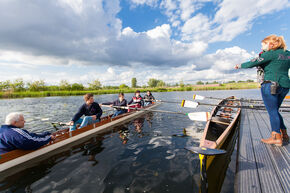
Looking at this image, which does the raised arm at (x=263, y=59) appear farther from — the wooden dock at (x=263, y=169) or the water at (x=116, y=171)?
the water at (x=116, y=171)

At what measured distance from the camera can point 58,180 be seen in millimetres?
3244

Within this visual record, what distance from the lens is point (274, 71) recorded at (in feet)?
9.19

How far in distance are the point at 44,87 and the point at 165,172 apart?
217ft

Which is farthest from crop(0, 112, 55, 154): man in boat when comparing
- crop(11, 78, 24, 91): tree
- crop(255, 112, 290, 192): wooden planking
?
crop(11, 78, 24, 91): tree

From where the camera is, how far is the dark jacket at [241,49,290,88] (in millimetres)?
2715

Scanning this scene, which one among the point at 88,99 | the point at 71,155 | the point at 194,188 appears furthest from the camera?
the point at 88,99

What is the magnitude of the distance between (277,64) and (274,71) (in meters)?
0.15

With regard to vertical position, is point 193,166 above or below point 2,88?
below

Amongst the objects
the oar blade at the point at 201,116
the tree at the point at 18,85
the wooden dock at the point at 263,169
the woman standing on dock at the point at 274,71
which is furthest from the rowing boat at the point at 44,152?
the tree at the point at 18,85

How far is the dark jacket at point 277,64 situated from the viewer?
271 centimetres

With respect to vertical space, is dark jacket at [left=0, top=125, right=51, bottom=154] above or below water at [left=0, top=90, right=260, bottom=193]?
above

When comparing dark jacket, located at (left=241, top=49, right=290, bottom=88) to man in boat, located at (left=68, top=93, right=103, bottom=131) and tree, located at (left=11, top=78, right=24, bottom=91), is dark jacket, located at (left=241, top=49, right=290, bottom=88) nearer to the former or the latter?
man in boat, located at (left=68, top=93, right=103, bottom=131)

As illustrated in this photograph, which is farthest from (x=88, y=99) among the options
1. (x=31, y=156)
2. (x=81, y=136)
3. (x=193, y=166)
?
(x=193, y=166)

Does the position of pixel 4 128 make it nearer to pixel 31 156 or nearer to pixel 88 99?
pixel 31 156
